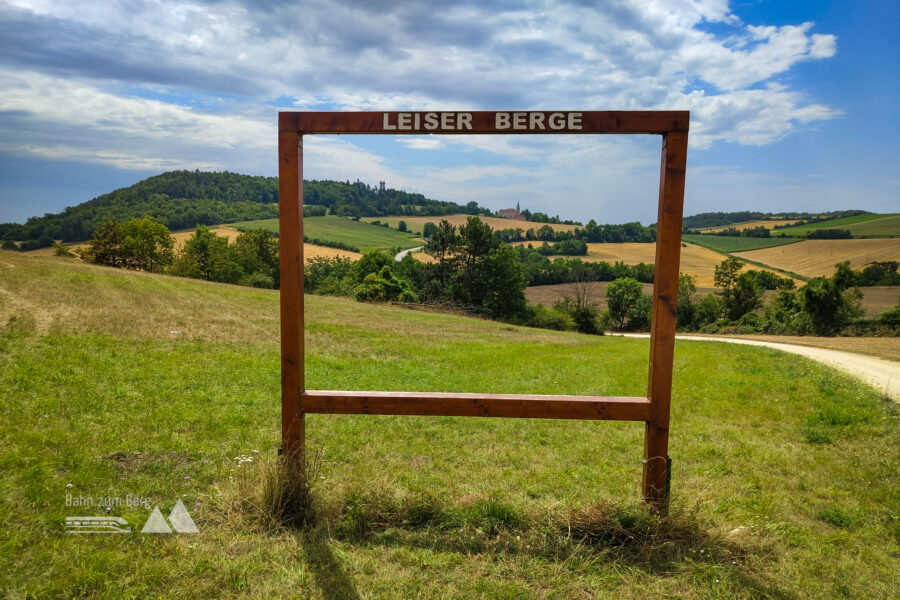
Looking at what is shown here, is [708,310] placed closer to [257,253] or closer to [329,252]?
[329,252]

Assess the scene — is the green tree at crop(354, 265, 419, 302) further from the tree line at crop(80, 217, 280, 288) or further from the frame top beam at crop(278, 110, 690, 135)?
the frame top beam at crop(278, 110, 690, 135)

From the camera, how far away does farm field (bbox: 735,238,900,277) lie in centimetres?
5475

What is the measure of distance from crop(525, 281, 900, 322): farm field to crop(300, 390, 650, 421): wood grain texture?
39857 mm

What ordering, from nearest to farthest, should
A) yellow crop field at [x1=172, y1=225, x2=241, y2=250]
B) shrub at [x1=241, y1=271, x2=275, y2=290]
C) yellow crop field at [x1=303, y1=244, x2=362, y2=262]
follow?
1. shrub at [x1=241, y1=271, x2=275, y2=290]
2. yellow crop field at [x1=303, y1=244, x2=362, y2=262]
3. yellow crop field at [x1=172, y1=225, x2=241, y2=250]

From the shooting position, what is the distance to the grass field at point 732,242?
2977 inches

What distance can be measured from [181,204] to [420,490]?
90849 mm

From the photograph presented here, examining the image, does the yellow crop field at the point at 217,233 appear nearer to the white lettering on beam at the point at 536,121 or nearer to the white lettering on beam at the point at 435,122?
the white lettering on beam at the point at 435,122

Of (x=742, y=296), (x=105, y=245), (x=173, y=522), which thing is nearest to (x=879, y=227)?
(x=742, y=296)

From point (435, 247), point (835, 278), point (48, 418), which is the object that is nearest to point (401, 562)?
point (48, 418)

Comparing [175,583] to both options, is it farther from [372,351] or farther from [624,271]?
[624,271]

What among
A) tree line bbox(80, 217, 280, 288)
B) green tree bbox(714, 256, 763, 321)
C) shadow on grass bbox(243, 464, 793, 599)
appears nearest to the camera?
shadow on grass bbox(243, 464, 793, 599)

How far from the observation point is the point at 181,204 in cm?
8219

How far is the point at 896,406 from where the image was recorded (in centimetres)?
885

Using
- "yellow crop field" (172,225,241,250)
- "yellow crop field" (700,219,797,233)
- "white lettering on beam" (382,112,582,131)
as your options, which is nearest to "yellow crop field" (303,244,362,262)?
"yellow crop field" (172,225,241,250)
